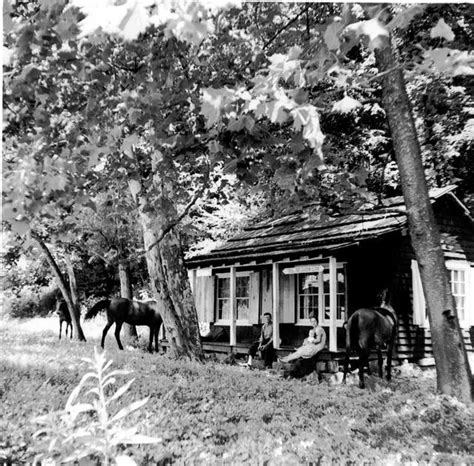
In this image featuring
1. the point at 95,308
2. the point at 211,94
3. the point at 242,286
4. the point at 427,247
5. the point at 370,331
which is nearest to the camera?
the point at 211,94

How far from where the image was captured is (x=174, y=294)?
9.32 m

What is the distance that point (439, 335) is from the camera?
6160mm

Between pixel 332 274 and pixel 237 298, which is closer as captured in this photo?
pixel 332 274

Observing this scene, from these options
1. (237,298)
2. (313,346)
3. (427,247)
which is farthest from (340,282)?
(427,247)

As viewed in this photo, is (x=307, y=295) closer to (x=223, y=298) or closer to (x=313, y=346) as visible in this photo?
(x=223, y=298)

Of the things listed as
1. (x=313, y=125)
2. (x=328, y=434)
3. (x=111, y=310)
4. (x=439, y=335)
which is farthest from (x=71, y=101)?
(x=111, y=310)

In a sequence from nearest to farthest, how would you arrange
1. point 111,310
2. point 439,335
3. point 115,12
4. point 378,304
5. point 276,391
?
point 115,12, point 439,335, point 276,391, point 378,304, point 111,310

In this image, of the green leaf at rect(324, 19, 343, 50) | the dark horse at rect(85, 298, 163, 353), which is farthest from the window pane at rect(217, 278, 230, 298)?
the green leaf at rect(324, 19, 343, 50)

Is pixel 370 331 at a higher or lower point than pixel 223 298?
lower

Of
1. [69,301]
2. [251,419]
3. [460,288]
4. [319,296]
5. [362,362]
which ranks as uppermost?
[460,288]

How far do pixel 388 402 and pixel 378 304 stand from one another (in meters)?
5.05

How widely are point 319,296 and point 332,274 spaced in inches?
53.1

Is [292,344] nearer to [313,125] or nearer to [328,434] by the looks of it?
[328,434]

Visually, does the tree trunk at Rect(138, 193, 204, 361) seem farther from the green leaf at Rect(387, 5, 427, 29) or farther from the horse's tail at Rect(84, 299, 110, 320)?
the green leaf at Rect(387, 5, 427, 29)
